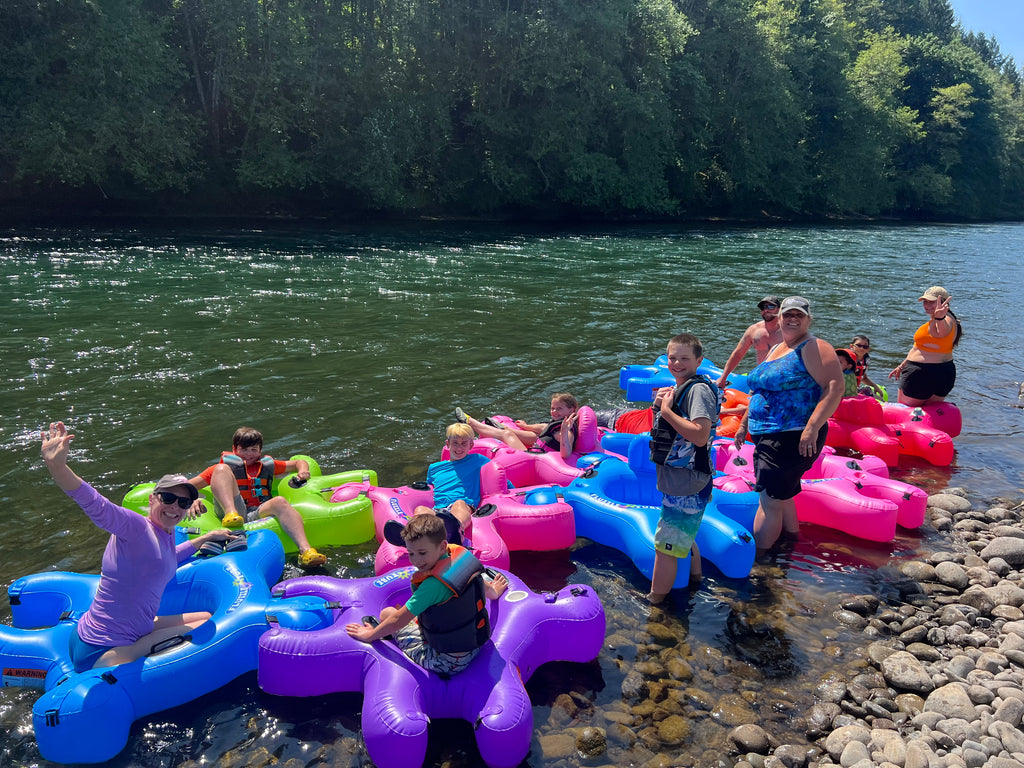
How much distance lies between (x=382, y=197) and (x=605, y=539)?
920 inches

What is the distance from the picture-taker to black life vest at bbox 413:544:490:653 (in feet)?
11.7

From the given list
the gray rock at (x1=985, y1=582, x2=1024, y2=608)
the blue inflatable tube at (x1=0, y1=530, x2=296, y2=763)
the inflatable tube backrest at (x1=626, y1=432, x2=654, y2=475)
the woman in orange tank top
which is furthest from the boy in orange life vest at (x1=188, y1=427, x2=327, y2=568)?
the woman in orange tank top

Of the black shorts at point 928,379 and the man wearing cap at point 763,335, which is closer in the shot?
the man wearing cap at point 763,335

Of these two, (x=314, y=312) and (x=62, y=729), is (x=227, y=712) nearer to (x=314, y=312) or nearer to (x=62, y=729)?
(x=62, y=729)

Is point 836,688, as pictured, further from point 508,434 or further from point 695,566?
point 508,434

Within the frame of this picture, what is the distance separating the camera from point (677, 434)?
428cm

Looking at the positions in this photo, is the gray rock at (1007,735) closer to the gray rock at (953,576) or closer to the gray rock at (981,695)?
the gray rock at (981,695)

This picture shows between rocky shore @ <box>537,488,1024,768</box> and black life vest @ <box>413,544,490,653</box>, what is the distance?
0.63 meters

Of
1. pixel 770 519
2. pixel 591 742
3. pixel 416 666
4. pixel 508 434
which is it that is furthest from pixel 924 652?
pixel 508 434

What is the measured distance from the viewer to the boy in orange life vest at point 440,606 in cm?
354

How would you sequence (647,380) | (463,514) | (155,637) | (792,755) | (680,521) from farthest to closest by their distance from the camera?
1. (647,380)
2. (463,514)
3. (680,521)
4. (155,637)
5. (792,755)

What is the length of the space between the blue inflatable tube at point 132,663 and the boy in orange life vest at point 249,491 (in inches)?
16.1

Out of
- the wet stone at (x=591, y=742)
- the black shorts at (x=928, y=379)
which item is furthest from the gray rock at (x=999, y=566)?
the wet stone at (x=591, y=742)

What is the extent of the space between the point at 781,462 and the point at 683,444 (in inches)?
40.7
